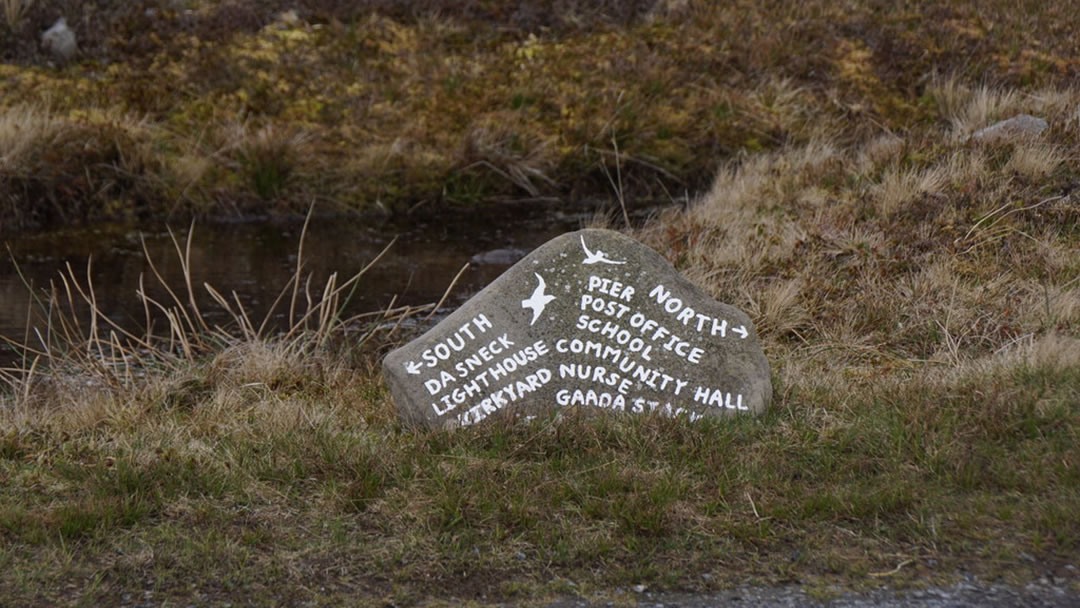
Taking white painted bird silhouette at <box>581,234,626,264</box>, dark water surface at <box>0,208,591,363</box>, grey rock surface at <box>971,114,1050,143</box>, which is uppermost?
white painted bird silhouette at <box>581,234,626,264</box>

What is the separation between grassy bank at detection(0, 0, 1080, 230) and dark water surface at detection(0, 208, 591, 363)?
50cm

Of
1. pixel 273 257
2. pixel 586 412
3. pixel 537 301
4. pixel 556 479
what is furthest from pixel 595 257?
pixel 273 257

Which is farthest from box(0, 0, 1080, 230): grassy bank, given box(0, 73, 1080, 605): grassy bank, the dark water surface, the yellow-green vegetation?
box(0, 73, 1080, 605): grassy bank

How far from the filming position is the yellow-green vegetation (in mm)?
4910

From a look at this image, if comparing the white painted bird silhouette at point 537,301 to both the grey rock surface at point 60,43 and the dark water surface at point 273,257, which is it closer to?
the dark water surface at point 273,257

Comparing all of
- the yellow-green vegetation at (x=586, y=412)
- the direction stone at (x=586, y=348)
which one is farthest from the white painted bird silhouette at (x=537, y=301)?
the yellow-green vegetation at (x=586, y=412)

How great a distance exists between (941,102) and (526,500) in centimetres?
1036

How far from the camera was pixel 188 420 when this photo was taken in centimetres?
633

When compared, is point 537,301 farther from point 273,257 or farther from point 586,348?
point 273,257

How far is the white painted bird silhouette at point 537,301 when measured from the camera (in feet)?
20.6

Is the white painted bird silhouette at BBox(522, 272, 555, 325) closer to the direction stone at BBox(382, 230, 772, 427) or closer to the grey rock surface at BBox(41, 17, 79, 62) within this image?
the direction stone at BBox(382, 230, 772, 427)

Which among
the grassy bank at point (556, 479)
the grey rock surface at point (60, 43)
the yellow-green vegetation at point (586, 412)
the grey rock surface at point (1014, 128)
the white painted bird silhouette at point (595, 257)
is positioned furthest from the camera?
the grey rock surface at point (60, 43)

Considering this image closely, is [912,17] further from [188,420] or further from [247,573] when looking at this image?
[247,573]

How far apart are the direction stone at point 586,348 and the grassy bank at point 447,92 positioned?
278 inches
